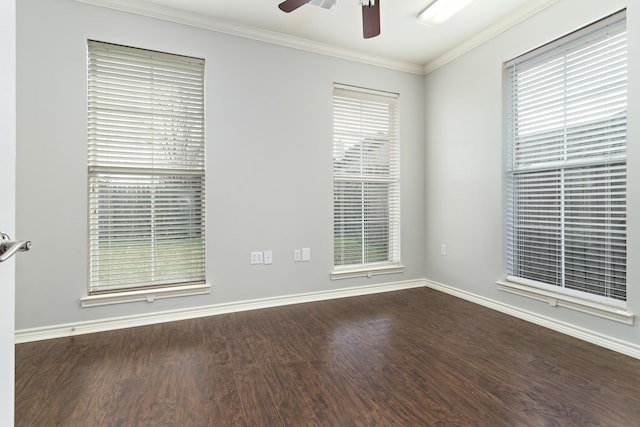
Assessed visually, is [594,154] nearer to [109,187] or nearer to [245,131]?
[245,131]

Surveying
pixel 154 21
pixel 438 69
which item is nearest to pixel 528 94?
pixel 438 69

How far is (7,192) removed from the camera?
2.71 feet

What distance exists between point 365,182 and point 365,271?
104 centimetres

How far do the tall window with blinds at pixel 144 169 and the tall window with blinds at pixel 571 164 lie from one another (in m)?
2.98

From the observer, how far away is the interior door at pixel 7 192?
2.59ft

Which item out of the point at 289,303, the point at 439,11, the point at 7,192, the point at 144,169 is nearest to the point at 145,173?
the point at 144,169

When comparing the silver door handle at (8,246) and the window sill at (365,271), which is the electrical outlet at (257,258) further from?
the silver door handle at (8,246)

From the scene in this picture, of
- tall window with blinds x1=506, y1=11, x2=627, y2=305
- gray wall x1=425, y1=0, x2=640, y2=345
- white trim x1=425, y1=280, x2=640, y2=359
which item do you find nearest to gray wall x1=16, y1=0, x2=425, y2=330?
gray wall x1=425, y1=0, x2=640, y2=345

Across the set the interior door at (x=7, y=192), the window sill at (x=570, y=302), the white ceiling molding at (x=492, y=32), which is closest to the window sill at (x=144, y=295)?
the interior door at (x=7, y=192)

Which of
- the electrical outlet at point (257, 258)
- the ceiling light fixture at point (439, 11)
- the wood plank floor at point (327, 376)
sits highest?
the ceiling light fixture at point (439, 11)

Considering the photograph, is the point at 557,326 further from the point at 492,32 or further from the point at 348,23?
the point at 348,23

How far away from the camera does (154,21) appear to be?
8.80ft

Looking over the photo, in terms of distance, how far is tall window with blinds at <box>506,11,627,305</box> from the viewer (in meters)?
2.23

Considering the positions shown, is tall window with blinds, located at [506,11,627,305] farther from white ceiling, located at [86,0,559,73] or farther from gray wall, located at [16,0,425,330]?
gray wall, located at [16,0,425,330]
